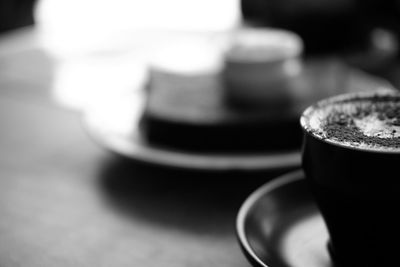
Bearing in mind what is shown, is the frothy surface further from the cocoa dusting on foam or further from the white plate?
the white plate

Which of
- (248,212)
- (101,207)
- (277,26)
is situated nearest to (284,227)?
(248,212)

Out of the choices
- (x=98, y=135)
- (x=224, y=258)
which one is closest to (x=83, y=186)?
(x=98, y=135)

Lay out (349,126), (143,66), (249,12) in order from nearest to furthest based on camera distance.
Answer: (349,126)
(143,66)
(249,12)

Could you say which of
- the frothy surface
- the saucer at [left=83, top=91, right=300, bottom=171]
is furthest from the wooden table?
the frothy surface

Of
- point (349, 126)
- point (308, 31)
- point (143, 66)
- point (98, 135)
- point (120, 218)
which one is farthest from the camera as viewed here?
point (308, 31)

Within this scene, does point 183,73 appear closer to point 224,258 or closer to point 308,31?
point 224,258

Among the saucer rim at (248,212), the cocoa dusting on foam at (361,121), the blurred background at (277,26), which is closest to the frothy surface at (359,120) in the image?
the cocoa dusting on foam at (361,121)

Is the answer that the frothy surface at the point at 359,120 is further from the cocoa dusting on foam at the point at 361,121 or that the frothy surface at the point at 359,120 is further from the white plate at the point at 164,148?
the white plate at the point at 164,148
